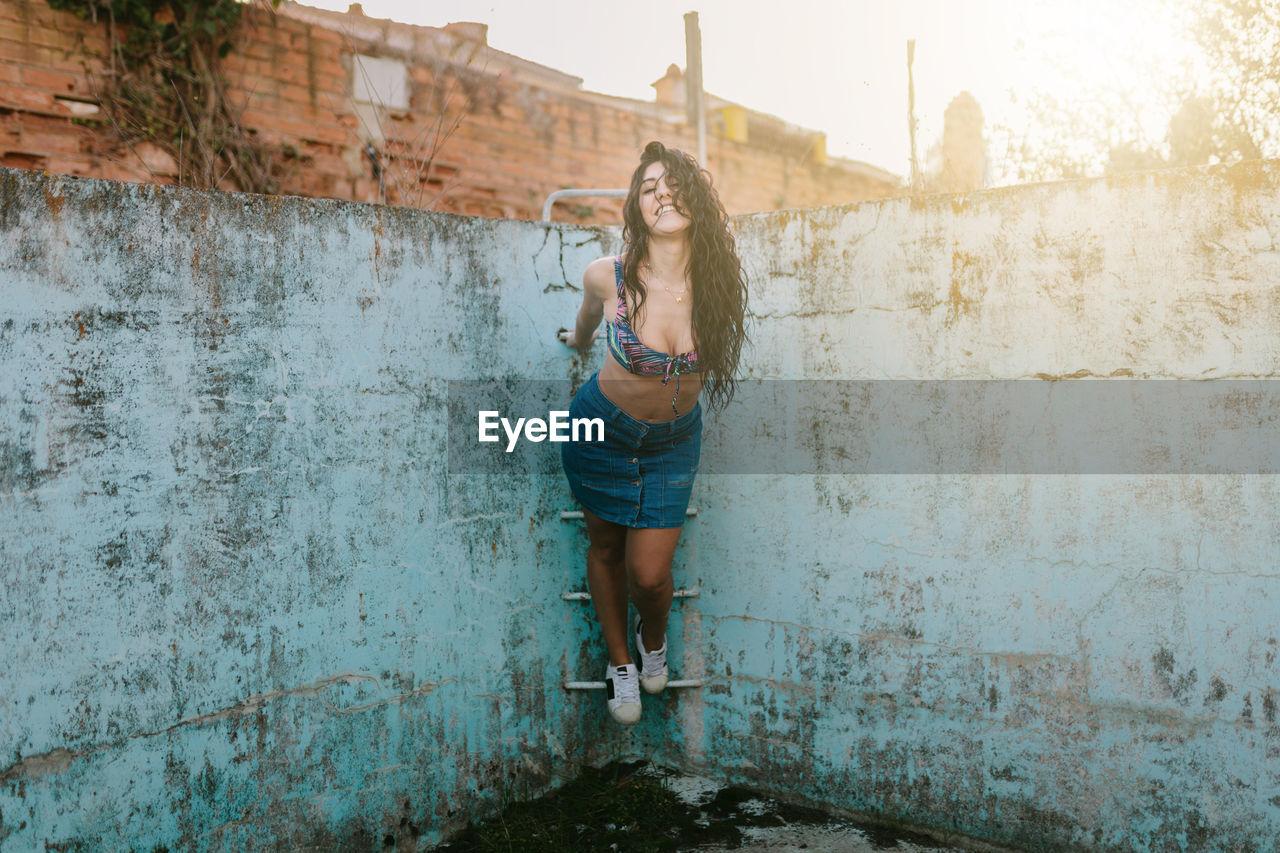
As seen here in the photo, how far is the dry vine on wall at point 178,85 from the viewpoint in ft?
16.6

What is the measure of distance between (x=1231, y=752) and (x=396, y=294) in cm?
268

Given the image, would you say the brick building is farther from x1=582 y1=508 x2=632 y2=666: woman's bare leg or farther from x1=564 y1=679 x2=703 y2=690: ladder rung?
x1=564 y1=679 x2=703 y2=690: ladder rung

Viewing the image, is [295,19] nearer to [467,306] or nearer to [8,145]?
[8,145]

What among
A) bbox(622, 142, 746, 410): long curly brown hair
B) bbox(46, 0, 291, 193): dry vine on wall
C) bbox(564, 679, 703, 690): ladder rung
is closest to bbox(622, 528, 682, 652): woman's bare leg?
bbox(564, 679, 703, 690): ladder rung

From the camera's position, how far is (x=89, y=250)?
2143 millimetres

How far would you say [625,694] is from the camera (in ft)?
9.53

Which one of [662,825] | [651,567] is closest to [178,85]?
[651,567]

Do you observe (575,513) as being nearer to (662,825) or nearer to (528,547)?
(528,547)

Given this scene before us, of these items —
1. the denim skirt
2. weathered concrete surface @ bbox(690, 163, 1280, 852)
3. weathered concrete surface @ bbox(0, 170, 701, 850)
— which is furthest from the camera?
the denim skirt

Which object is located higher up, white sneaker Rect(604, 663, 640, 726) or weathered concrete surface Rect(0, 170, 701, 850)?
weathered concrete surface Rect(0, 170, 701, 850)

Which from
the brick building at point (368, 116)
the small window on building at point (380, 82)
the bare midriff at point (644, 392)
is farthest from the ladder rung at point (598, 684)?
the small window on building at point (380, 82)

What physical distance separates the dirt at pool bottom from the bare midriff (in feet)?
4.36
